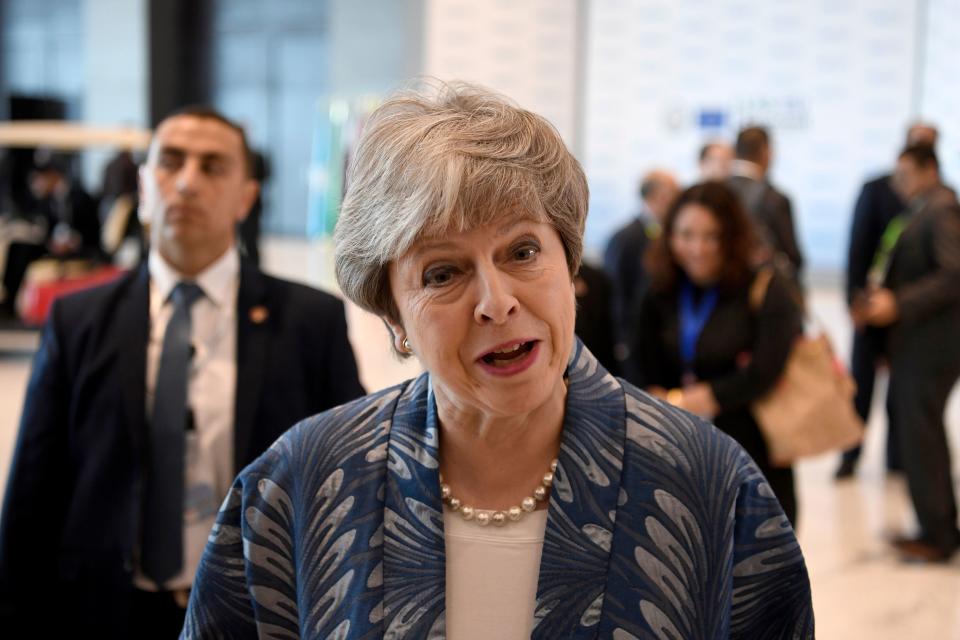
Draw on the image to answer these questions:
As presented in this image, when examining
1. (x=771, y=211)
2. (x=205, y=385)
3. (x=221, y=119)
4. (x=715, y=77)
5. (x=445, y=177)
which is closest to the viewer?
(x=445, y=177)

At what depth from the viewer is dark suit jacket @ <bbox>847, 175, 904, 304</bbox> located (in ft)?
22.3

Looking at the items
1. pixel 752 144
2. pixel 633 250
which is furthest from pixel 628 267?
pixel 752 144

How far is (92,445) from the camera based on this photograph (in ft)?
8.03

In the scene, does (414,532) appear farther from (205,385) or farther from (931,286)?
(931,286)

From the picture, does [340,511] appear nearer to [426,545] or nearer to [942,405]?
[426,545]

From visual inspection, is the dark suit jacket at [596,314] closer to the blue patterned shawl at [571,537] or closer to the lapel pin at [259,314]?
the lapel pin at [259,314]

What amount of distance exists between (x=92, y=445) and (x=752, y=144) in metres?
5.25

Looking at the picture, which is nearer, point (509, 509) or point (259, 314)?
point (509, 509)

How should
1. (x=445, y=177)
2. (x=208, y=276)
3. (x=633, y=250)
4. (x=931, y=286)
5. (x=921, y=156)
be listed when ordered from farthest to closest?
1. (x=633, y=250)
2. (x=921, y=156)
3. (x=931, y=286)
4. (x=208, y=276)
5. (x=445, y=177)

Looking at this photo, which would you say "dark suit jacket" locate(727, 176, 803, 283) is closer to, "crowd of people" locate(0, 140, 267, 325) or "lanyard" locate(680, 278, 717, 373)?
"lanyard" locate(680, 278, 717, 373)

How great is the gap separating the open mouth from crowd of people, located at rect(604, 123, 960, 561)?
7.38 feet

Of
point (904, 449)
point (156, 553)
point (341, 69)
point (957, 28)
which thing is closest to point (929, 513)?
point (904, 449)

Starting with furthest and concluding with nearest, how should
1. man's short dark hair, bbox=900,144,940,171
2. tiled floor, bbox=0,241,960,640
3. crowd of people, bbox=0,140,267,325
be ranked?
crowd of people, bbox=0,140,267,325
man's short dark hair, bbox=900,144,940,171
tiled floor, bbox=0,241,960,640

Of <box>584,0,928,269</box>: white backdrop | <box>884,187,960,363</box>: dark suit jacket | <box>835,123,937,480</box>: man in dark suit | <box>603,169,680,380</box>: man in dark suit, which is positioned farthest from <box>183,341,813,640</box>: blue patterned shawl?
<box>584,0,928,269</box>: white backdrop
